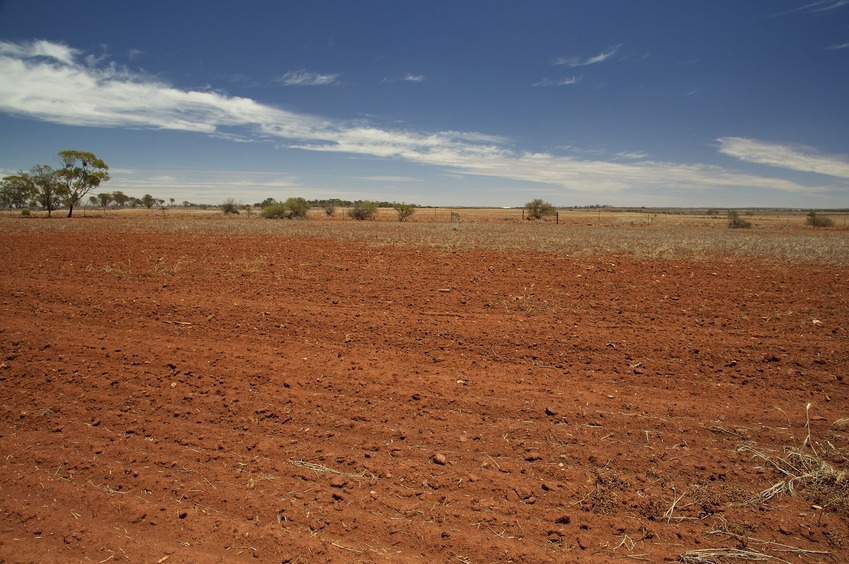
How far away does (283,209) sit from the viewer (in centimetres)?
5578

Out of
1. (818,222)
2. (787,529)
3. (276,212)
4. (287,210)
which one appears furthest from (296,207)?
(818,222)

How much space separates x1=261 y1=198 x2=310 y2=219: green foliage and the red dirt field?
50468 mm

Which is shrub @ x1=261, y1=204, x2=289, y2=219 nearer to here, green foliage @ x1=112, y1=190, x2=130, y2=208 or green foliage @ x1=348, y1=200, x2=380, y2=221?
green foliage @ x1=348, y1=200, x2=380, y2=221

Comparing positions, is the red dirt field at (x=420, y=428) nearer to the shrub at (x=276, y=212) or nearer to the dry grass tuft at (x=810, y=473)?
the dry grass tuft at (x=810, y=473)

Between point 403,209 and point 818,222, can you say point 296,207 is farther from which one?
point 818,222

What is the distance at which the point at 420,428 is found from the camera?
151 inches

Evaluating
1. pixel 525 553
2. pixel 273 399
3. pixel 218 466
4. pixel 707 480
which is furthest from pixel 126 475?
pixel 707 480

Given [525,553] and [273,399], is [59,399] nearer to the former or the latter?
[273,399]

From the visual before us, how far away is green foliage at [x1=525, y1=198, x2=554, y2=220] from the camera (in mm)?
60469

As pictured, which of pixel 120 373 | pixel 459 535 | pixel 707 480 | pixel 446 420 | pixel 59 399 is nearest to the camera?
pixel 459 535

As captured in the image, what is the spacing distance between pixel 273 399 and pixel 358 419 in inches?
40.0

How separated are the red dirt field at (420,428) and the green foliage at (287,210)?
50.5m

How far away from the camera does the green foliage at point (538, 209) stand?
6047cm

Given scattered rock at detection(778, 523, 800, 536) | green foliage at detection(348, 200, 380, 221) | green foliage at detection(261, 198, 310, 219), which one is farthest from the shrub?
scattered rock at detection(778, 523, 800, 536)
